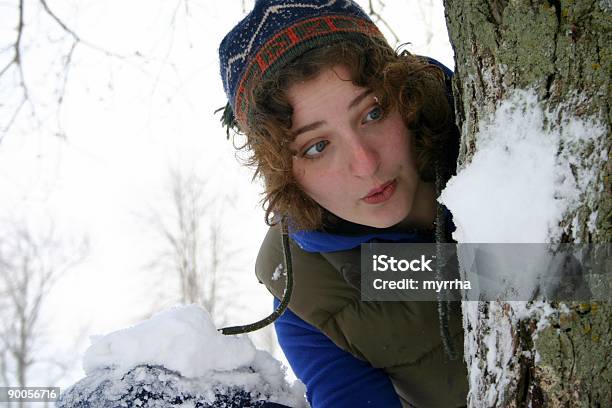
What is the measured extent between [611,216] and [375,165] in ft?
2.27

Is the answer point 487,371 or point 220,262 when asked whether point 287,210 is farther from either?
point 220,262

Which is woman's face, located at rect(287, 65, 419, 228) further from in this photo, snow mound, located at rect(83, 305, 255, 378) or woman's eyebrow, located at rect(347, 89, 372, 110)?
A: snow mound, located at rect(83, 305, 255, 378)

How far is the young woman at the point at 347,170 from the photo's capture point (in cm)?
140

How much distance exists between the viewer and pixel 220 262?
563 inches

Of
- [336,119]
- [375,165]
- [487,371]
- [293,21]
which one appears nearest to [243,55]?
[293,21]

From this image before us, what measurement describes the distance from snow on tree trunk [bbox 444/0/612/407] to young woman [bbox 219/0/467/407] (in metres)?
0.48

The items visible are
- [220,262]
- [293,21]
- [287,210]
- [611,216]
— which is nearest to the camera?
[611,216]

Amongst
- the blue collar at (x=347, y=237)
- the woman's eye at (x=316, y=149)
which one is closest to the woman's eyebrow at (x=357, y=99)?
the woman's eye at (x=316, y=149)

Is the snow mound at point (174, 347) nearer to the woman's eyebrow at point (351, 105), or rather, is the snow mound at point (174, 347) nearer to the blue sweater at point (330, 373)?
the blue sweater at point (330, 373)

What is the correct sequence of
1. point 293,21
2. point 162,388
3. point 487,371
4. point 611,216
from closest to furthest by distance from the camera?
point 611,216 < point 487,371 < point 162,388 < point 293,21

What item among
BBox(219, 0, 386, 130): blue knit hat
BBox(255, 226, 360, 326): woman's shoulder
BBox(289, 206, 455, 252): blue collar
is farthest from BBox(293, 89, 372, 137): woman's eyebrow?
BBox(255, 226, 360, 326): woman's shoulder

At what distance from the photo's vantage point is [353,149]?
1.38 m

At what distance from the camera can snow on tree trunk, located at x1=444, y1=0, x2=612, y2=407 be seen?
76 centimetres

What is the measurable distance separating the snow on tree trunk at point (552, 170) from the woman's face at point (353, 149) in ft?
1.60
